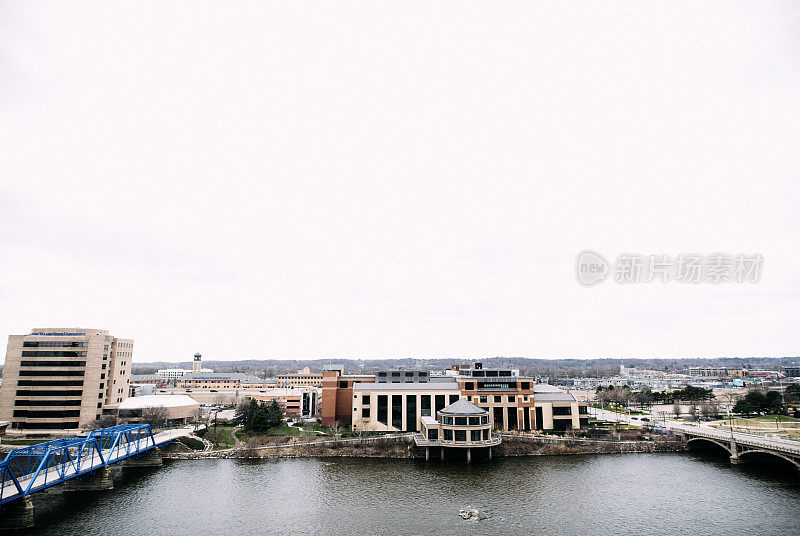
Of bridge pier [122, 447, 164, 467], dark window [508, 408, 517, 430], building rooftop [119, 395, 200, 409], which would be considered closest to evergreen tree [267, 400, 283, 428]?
Result: bridge pier [122, 447, 164, 467]

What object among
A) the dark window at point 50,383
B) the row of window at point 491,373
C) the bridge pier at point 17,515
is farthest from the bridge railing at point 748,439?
the dark window at point 50,383

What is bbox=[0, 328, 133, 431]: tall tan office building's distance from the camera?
2943 inches

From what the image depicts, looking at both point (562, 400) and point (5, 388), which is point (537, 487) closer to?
point (562, 400)

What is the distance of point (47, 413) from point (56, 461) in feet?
119

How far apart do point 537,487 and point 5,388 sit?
272ft

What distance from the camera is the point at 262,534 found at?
118 ft

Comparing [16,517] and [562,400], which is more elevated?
[562,400]

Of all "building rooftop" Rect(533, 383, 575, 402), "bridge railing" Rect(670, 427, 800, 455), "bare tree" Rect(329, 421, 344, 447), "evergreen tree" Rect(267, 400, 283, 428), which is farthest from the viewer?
"building rooftop" Rect(533, 383, 575, 402)

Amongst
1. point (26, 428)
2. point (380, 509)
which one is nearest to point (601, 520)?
point (380, 509)

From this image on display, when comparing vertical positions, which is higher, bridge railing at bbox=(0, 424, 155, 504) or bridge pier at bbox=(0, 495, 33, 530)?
bridge railing at bbox=(0, 424, 155, 504)

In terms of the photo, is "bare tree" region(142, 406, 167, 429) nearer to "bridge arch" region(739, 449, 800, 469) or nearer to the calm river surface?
the calm river surface

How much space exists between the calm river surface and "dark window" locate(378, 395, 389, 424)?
14081 mm

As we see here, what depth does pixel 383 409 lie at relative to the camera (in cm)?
7450

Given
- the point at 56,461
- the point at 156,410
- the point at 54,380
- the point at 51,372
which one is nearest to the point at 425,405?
the point at 156,410
